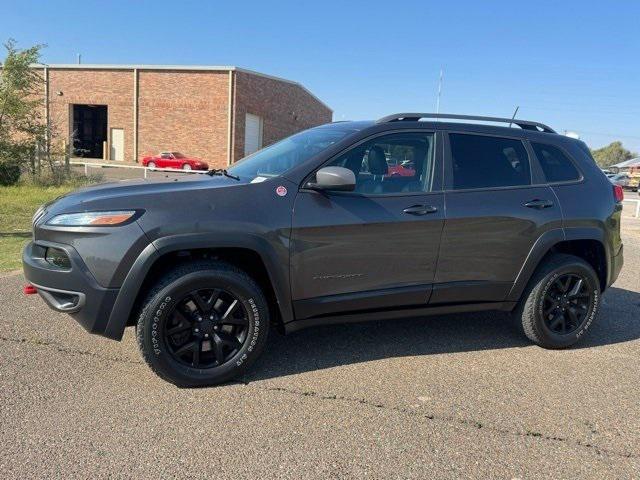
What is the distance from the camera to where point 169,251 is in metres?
3.30

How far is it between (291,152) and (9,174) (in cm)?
1441

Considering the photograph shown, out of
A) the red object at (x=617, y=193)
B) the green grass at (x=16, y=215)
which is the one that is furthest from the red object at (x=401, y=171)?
the green grass at (x=16, y=215)

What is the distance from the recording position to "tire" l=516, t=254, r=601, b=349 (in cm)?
440

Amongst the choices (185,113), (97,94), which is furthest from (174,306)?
(97,94)

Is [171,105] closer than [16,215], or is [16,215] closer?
[16,215]

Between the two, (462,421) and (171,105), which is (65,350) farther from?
(171,105)

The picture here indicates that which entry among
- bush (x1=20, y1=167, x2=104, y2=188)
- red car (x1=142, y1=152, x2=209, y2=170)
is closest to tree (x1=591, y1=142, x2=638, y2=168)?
red car (x1=142, y1=152, x2=209, y2=170)

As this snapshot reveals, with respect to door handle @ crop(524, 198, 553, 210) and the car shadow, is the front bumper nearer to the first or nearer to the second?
the car shadow

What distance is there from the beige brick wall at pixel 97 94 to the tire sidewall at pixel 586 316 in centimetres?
4007

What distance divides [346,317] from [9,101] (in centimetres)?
1469

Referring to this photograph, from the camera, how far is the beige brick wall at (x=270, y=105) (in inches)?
1499

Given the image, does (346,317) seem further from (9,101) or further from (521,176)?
(9,101)

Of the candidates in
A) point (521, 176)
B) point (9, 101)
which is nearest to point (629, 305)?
point (521, 176)

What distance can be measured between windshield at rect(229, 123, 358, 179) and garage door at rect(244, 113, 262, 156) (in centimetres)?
3582
